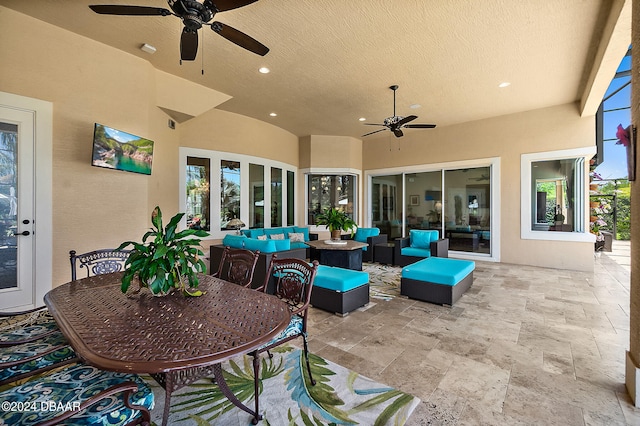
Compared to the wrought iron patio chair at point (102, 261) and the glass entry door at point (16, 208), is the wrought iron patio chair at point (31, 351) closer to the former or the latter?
the wrought iron patio chair at point (102, 261)

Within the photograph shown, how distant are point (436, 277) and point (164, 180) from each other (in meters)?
4.73

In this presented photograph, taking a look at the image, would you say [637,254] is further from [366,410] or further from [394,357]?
[366,410]

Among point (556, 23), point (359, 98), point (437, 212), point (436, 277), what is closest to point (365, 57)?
point (359, 98)

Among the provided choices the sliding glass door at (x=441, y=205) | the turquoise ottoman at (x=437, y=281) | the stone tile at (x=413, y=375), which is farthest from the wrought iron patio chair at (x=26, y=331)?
the sliding glass door at (x=441, y=205)

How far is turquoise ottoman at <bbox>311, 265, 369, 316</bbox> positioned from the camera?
3.39 m

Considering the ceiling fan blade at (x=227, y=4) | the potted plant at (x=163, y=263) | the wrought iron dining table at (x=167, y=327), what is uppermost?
the ceiling fan blade at (x=227, y=4)

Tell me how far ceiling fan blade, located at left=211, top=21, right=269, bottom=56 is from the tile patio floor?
9.51ft

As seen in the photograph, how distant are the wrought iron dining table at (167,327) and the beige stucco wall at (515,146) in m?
6.85

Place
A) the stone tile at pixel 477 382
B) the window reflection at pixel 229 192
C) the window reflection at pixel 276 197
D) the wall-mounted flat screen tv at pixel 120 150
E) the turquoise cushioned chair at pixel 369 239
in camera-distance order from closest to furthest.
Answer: the stone tile at pixel 477 382, the wall-mounted flat screen tv at pixel 120 150, the window reflection at pixel 229 192, the turquoise cushioned chair at pixel 369 239, the window reflection at pixel 276 197

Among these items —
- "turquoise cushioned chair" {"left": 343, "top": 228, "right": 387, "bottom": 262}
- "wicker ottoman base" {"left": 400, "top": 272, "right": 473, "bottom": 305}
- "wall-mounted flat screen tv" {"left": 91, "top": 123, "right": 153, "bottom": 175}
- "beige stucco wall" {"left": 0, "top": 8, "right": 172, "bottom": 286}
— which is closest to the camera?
"beige stucco wall" {"left": 0, "top": 8, "right": 172, "bottom": 286}

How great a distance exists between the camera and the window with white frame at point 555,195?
5902 millimetres

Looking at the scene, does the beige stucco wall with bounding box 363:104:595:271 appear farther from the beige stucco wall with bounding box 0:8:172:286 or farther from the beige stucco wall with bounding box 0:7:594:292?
the beige stucco wall with bounding box 0:8:172:286

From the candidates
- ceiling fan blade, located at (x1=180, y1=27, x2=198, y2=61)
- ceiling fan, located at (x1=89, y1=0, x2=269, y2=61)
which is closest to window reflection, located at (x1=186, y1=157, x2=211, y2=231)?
ceiling fan blade, located at (x1=180, y1=27, x2=198, y2=61)

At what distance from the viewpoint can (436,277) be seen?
3.79 metres
